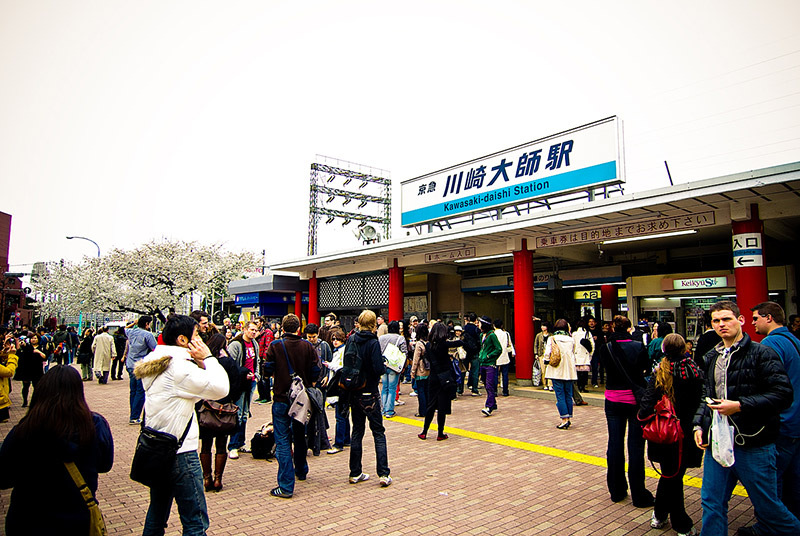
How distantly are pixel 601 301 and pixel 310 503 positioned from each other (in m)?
13.7

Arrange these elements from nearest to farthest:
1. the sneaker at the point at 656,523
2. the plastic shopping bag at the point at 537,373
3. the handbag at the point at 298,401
→ the sneaker at the point at 656,523, the handbag at the point at 298,401, the plastic shopping bag at the point at 537,373

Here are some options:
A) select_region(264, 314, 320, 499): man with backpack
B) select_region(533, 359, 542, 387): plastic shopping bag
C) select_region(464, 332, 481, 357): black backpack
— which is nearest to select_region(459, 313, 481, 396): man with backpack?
select_region(464, 332, 481, 357): black backpack

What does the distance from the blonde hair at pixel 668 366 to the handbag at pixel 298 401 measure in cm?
348

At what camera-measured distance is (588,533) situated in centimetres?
414

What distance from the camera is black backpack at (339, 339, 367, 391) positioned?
557 centimetres

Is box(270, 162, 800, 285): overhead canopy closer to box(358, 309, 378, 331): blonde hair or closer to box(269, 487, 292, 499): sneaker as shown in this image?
box(358, 309, 378, 331): blonde hair

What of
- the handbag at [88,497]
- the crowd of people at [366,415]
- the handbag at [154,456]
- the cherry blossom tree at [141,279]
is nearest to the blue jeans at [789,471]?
the crowd of people at [366,415]

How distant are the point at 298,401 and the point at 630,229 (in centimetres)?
867

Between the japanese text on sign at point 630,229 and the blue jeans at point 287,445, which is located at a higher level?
the japanese text on sign at point 630,229

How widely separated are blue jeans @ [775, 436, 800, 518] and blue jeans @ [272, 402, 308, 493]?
430 cm

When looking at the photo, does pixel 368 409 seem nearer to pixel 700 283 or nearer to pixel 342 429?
pixel 342 429

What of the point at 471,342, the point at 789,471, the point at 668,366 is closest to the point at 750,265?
the point at 471,342

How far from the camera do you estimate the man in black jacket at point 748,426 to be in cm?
333

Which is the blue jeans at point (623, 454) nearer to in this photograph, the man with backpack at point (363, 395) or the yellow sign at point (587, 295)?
the man with backpack at point (363, 395)
